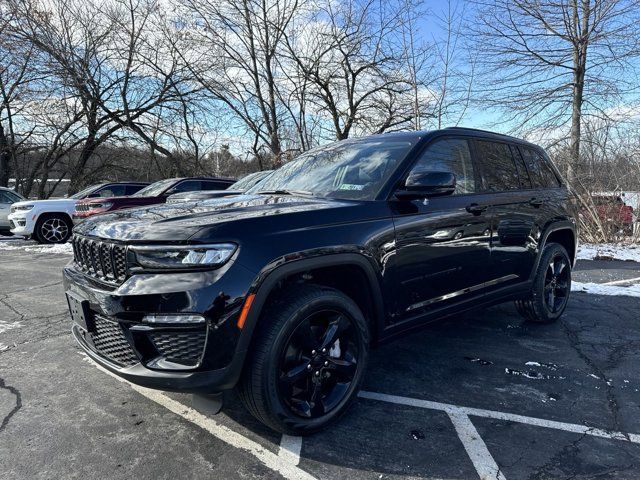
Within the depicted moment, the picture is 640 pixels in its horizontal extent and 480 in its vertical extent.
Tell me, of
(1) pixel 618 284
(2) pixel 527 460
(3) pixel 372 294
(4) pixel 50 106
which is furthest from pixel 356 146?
(4) pixel 50 106

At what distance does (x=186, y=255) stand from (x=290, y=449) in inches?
47.4

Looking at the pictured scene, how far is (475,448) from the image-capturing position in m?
2.42

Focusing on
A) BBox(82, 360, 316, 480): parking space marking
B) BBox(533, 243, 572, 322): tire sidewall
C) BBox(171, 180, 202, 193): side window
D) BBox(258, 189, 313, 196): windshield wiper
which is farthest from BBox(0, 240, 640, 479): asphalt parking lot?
BBox(171, 180, 202, 193): side window

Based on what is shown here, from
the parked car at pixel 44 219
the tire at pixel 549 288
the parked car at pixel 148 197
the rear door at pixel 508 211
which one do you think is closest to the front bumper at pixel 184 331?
the rear door at pixel 508 211

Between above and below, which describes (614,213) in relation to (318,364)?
above

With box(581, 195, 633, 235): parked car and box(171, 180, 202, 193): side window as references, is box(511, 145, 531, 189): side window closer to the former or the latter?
box(581, 195, 633, 235): parked car

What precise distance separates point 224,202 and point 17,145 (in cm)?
2261

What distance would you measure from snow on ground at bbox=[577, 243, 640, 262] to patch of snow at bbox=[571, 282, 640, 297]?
297 centimetres

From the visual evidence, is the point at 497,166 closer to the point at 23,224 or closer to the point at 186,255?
the point at 186,255

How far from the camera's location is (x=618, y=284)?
6668 millimetres

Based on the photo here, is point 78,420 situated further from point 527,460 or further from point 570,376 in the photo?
point 570,376

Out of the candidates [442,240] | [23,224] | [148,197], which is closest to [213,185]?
[148,197]

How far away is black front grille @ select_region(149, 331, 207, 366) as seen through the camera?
2.12 meters

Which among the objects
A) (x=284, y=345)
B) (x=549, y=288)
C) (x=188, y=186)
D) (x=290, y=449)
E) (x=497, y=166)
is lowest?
(x=290, y=449)
